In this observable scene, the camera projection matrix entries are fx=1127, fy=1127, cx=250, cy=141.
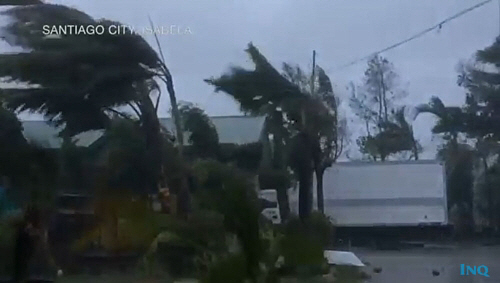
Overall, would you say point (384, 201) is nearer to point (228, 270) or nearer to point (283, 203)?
point (283, 203)

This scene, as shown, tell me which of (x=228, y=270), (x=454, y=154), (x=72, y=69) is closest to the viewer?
(x=228, y=270)

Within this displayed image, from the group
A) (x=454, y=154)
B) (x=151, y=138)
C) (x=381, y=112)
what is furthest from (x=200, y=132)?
(x=454, y=154)

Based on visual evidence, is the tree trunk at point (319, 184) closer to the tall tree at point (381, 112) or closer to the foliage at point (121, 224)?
the tall tree at point (381, 112)

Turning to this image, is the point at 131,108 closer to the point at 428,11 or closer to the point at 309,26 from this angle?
the point at 309,26

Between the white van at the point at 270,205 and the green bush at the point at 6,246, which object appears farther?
the green bush at the point at 6,246

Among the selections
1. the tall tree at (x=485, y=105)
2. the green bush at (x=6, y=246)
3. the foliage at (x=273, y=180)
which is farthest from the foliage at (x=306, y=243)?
the green bush at (x=6, y=246)

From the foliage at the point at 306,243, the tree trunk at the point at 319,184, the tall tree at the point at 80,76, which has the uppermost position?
the tall tree at the point at 80,76

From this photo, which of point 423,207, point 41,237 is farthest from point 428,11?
point 41,237

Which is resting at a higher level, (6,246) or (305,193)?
(305,193)
